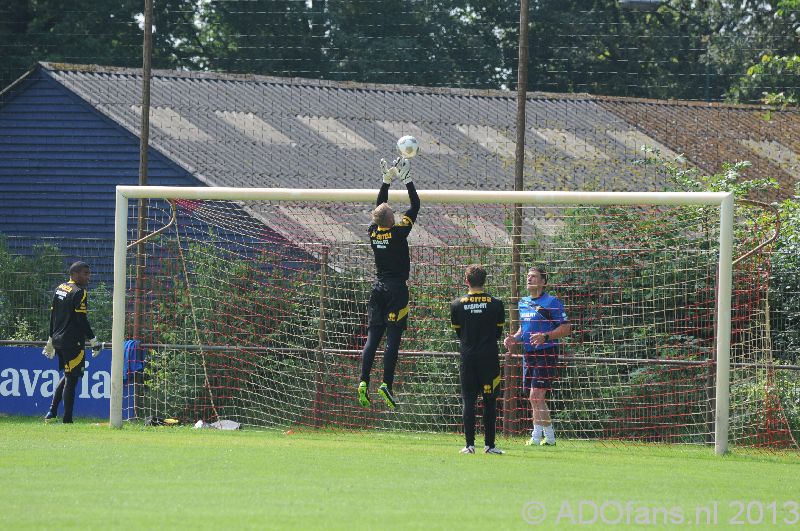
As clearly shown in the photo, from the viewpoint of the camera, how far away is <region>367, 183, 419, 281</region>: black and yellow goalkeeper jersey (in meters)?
11.3

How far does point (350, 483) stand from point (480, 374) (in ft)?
8.37

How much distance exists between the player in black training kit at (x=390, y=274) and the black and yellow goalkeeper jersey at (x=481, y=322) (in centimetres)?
81

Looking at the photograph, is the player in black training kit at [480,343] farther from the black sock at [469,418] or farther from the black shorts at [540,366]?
the black shorts at [540,366]

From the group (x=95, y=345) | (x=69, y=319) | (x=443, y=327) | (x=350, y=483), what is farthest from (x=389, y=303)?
(x=69, y=319)

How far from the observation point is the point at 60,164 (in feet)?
75.7

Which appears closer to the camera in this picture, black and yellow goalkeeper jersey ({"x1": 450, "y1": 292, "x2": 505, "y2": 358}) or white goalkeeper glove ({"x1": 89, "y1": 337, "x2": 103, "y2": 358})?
black and yellow goalkeeper jersey ({"x1": 450, "y1": 292, "x2": 505, "y2": 358})

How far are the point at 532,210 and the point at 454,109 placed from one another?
8.56 meters

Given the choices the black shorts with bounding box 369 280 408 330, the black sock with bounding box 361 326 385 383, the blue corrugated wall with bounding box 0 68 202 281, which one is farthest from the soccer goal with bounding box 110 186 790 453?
the blue corrugated wall with bounding box 0 68 202 281

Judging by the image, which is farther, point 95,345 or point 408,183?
point 95,345

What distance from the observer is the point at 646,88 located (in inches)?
1066

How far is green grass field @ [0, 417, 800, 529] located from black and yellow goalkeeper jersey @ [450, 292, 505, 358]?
97 centimetres

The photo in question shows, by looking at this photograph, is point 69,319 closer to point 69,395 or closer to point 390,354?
point 69,395

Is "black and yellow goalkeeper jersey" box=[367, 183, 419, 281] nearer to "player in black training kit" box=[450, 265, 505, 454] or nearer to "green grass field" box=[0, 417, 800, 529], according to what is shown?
"player in black training kit" box=[450, 265, 505, 454]

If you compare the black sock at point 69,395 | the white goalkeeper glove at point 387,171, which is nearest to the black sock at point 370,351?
the white goalkeeper glove at point 387,171
